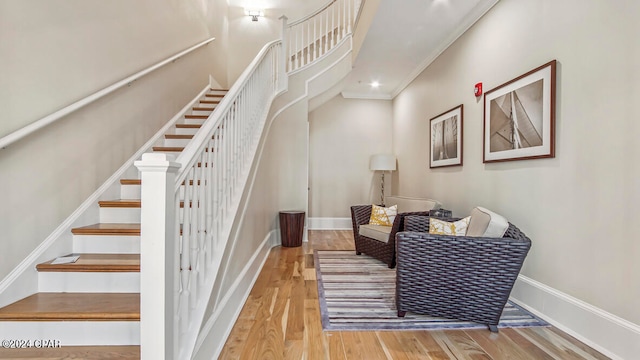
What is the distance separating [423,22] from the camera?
119 inches

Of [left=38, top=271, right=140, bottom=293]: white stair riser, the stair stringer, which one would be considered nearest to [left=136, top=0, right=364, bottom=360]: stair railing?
the stair stringer

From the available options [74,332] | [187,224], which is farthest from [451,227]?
[74,332]

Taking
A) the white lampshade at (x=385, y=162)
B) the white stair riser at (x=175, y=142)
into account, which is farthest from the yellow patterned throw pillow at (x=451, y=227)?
the white lampshade at (x=385, y=162)

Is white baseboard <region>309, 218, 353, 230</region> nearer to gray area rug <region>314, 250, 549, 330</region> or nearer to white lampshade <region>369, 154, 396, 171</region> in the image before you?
white lampshade <region>369, 154, 396, 171</region>

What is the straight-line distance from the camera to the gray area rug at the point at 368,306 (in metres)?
2.03

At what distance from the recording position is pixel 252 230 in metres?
2.87

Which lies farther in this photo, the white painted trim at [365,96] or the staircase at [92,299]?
the white painted trim at [365,96]

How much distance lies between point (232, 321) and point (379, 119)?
4748mm

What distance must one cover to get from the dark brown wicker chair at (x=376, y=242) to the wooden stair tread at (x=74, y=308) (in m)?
2.45

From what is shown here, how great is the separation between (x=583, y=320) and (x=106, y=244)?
3127 mm

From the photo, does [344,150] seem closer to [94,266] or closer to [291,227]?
[291,227]

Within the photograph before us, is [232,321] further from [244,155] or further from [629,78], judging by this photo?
[629,78]

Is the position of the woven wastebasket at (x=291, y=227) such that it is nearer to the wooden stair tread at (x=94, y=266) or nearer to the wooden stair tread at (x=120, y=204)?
the wooden stair tread at (x=120, y=204)

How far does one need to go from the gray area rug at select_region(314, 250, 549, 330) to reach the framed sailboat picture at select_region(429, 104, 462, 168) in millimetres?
1490
